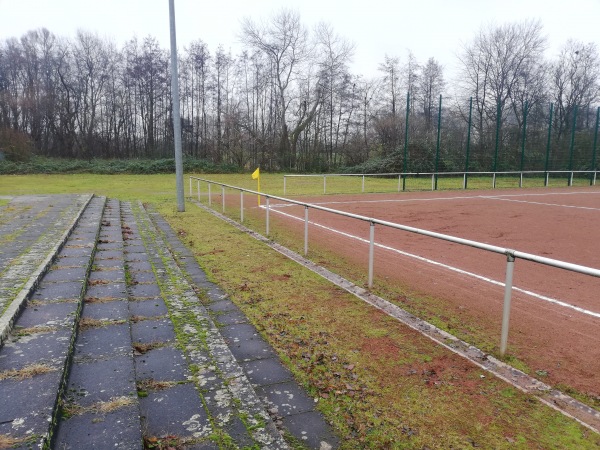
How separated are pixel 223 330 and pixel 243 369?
796 millimetres

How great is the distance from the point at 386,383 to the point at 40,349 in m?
2.40

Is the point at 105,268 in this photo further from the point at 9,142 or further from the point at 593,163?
the point at 9,142

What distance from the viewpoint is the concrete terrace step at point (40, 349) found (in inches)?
84.1

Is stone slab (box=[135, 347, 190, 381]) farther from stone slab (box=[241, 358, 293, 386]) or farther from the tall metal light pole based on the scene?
the tall metal light pole

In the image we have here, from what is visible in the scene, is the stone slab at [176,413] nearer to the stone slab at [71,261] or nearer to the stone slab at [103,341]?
the stone slab at [103,341]

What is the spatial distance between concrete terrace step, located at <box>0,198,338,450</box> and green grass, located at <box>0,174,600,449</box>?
0.18 metres

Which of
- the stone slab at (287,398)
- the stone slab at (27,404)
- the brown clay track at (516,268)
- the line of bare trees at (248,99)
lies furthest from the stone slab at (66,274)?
the line of bare trees at (248,99)

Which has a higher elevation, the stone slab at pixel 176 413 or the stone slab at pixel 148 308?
the stone slab at pixel 148 308

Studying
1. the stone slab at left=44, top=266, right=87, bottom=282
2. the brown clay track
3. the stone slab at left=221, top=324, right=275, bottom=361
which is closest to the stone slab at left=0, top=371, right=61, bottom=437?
the stone slab at left=221, top=324, right=275, bottom=361

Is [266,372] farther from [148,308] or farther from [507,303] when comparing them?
[507,303]

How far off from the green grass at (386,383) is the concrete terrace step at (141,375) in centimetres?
18

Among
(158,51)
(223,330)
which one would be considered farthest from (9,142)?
(223,330)

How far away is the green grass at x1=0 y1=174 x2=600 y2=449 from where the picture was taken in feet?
7.76

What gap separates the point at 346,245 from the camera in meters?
8.02
